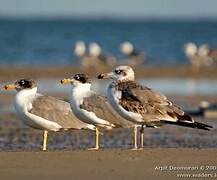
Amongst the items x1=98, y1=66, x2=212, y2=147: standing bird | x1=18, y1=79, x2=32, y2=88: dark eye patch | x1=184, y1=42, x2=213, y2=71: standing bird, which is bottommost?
x1=98, y1=66, x2=212, y2=147: standing bird

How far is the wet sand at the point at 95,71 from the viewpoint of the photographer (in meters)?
34.8

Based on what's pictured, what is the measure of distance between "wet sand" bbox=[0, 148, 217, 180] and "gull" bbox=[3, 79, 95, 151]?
1028mm

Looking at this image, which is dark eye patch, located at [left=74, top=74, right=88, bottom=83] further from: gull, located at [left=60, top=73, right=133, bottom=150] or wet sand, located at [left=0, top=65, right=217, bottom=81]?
wet sand, located at [left=0, top=65, right=217, bottom=81]

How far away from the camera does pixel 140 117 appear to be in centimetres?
1345

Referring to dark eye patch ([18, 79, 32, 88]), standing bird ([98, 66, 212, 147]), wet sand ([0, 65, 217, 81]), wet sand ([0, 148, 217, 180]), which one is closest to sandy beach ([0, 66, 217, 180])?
wet sand ([0, 148, 217, 180])

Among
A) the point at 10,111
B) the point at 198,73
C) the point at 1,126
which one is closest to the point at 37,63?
the point at 198,73

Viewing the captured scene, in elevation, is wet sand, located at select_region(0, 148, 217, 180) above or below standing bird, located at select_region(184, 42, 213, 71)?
below

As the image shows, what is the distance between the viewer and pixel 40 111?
45.6ft

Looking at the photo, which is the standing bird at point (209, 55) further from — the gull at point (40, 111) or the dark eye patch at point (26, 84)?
the dark eye patch at point (26, 84)

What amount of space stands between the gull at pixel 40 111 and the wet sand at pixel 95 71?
18.5 metres

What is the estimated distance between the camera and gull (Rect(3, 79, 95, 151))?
547 inches

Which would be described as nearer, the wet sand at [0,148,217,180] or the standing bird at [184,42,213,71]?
the wet sand at [0,148,217,180]

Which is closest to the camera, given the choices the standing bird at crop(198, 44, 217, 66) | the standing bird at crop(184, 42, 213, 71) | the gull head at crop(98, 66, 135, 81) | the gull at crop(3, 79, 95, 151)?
the gull at crop(3, 79, 95, 151)

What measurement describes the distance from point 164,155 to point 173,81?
66.7 feet
